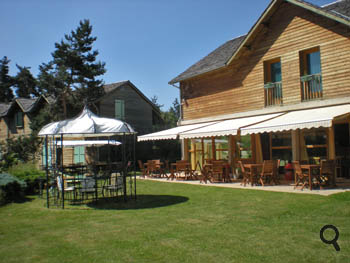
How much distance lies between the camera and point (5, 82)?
49969 millimetres

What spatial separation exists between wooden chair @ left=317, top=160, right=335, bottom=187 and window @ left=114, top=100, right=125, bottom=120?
19.9 m

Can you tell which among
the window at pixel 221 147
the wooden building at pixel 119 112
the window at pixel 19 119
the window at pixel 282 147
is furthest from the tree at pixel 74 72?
the window at pixel 282 147

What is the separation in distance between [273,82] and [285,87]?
0.96 meters

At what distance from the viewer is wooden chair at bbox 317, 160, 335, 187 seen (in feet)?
34.2

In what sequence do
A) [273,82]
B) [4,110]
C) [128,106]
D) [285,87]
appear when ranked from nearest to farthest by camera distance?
1. [285,87]
2. [273,82]
3. [128,106]
4. [4,110]

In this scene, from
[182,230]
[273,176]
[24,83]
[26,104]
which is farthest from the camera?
[24,83]

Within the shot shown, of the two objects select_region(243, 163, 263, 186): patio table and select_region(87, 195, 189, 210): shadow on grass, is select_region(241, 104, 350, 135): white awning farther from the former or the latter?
select_region(87, 195, 189, 210): shadow on grass

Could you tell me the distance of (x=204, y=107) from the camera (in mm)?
17750

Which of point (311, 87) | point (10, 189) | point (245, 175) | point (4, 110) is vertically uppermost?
point (4, 110)

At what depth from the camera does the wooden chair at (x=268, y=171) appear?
11.8 metres

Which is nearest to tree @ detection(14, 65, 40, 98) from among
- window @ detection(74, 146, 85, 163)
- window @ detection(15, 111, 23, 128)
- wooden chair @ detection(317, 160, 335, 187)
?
window @ detection(15, 111, 23, 128)

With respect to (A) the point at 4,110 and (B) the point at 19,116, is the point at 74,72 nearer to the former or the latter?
(B) the point at 19,116

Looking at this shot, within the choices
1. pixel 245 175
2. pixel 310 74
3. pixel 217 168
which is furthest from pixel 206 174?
pixel 310 74

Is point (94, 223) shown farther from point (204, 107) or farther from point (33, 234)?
point (204, 107)
